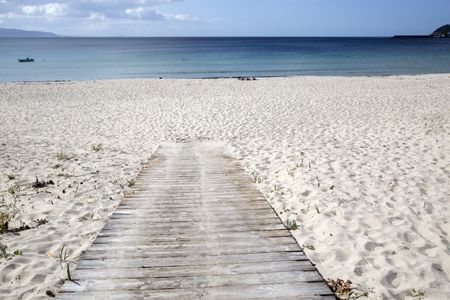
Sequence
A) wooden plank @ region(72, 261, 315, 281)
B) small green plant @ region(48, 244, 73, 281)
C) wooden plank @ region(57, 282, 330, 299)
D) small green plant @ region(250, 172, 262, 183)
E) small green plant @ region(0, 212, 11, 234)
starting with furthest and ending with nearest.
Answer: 1. small green plant @ region(250, 172, 262, 183)
2. small green plant @ region(0, 212, 11, 234)
3. small green plant @ region(48, 244, 73, 281)
4. wooden plank @ region(72, 261, 315, 281)
5. wooden plank @ region(57, 282, 330, 299)

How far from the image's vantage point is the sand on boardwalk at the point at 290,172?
166 inches

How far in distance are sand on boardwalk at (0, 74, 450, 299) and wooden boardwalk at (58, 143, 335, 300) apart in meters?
0.41

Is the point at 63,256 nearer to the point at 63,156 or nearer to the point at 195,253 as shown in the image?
the point at 195,253

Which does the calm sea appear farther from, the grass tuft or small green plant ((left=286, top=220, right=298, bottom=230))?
small green plant ((left=286, top=220, right=298, bottom=230))

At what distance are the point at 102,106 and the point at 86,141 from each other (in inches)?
297

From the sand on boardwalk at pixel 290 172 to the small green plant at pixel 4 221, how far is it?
4 cm

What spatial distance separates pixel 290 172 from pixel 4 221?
5.33 m

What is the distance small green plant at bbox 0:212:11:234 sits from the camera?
5.07 meters

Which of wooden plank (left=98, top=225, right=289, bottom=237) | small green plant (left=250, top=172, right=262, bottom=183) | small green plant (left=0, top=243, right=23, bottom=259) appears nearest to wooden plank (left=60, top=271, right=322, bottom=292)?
wooden plank (left=98, top=225, right=289, bottom=237)

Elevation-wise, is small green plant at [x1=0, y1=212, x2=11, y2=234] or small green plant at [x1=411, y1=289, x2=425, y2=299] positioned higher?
small green plant at [x1=411, y1=289, x2=425, y2=299]

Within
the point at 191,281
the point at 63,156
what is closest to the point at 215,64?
the point at 63,156

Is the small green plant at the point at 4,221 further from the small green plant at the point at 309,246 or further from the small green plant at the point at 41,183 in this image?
the small green plant at the point at 309,246

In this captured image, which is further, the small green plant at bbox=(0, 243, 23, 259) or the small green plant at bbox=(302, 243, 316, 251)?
the small green plant at bbox=(302, 243, 316, 251)

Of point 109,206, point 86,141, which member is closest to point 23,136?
point 86,141
